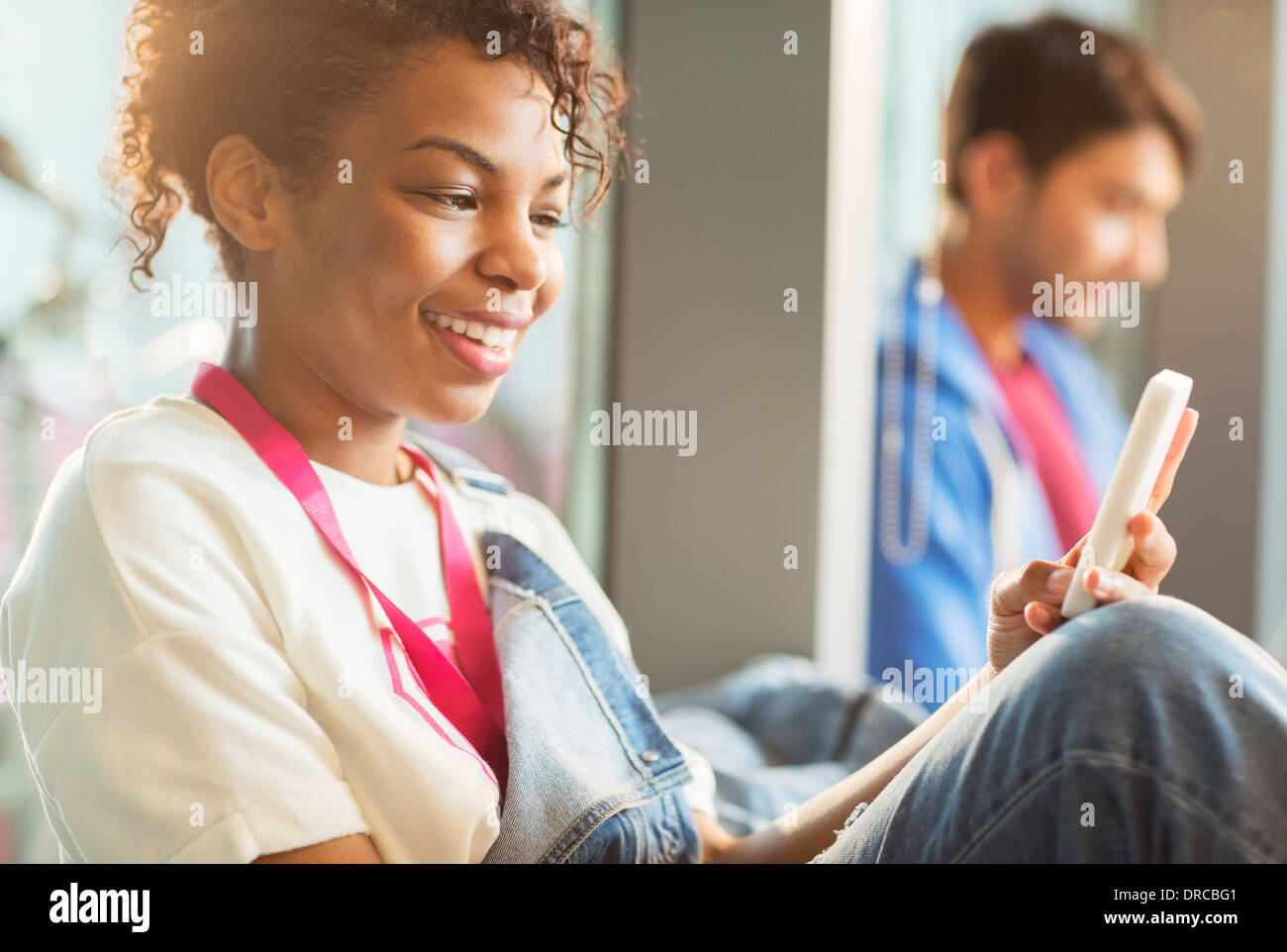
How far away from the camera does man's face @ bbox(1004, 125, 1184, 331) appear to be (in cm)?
184

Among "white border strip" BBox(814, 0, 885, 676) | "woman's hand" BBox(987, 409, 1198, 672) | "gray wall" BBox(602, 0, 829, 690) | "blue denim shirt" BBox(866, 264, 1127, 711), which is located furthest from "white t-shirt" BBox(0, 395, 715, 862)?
"blue denim shirt" BBox(866, 264, 1127, 711)

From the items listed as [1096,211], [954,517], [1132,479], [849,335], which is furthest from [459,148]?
[1096,211]

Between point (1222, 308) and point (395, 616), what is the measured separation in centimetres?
169

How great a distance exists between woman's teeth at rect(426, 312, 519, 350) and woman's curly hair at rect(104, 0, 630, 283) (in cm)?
14

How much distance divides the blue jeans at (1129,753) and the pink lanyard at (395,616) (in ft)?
1.03

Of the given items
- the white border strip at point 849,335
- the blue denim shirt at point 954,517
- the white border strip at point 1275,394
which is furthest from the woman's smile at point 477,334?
the white border strip at point 1275,394

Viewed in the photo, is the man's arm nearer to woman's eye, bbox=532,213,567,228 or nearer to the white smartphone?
the white smartphone

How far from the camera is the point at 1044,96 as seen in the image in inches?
72.9

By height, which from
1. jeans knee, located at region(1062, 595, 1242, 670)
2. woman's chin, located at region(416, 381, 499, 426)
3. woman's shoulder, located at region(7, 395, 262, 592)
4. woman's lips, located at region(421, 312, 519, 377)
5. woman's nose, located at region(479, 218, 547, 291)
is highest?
woman's nose, located at region(479, 218, 547, 291)

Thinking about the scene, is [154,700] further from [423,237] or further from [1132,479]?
[1132,479]

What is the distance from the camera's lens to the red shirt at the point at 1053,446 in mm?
1870
